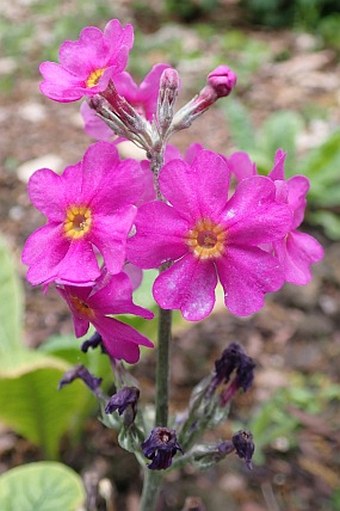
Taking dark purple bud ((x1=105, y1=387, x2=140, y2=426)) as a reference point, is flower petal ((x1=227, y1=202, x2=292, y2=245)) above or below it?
above

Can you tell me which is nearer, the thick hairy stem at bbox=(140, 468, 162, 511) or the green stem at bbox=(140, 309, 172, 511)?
the green stem at bbox=(140, 309, 172, 511)

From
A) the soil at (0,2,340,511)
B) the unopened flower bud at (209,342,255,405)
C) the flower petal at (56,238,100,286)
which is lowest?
the soil at (0,2,340,511)

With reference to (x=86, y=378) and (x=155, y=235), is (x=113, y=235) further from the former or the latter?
(x=86, y=378)

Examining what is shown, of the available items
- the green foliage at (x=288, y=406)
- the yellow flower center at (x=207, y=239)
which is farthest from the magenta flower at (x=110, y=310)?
the green foliage at (x=288, y=406)

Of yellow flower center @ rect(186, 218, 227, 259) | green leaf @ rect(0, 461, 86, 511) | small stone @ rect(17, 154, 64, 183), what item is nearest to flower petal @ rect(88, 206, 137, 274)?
yellow flower center @ rect(186, 218, 227, 259)

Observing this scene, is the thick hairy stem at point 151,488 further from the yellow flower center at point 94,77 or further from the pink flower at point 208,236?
the yellow flower center at point 94,77

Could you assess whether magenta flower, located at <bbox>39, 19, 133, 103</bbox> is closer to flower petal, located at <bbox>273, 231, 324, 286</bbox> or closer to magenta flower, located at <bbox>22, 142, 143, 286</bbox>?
magenta flower, located at <bbox>22, 142, 143, 286</bbox>
